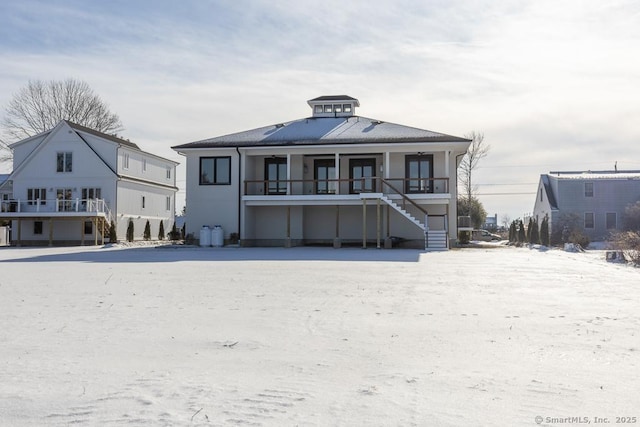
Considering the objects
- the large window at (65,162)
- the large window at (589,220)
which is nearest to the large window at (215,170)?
the large window at (65,162)

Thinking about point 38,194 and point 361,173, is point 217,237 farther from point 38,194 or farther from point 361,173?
point 38,194

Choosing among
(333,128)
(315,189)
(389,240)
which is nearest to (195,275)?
(389,240)

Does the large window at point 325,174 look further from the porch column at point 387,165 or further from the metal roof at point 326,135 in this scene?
the porch column at point 387,165

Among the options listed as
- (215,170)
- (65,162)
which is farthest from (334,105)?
(65,162)

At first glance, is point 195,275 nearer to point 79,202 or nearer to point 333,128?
point 333,128

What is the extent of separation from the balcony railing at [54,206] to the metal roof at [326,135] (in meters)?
8.69

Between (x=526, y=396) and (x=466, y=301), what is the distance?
5174 millimetres

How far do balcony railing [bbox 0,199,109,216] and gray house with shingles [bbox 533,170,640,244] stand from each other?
29.4 metres

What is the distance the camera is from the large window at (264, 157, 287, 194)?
31.4 metres

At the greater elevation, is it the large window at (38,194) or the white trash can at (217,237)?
the large window at (38,194)

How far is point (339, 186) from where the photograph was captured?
101ft

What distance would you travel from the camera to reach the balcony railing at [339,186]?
29.4 metres

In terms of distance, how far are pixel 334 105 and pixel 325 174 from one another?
238 inches

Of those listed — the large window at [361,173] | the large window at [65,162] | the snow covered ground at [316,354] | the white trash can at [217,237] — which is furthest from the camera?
the large window at [65,162]
